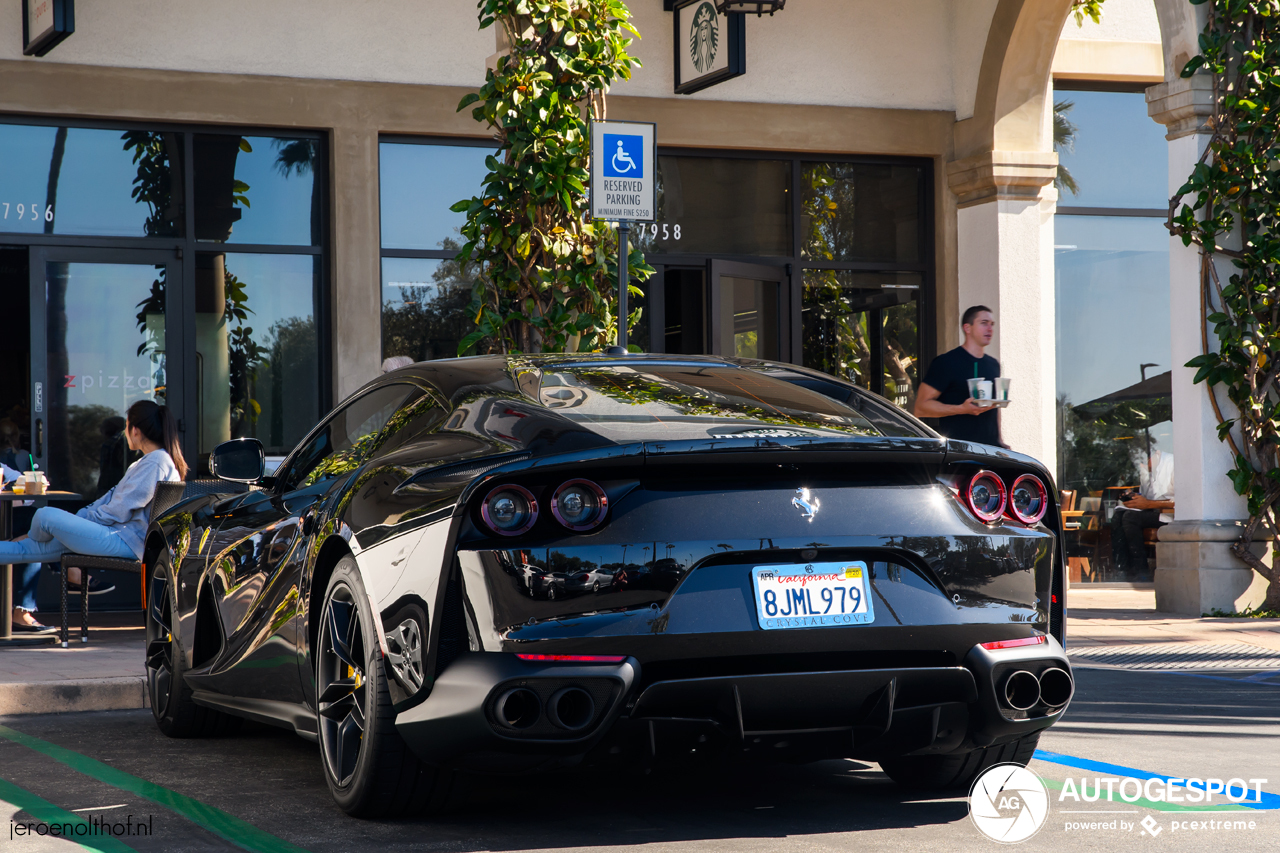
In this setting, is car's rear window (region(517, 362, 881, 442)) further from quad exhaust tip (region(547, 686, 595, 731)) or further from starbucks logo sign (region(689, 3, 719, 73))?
starbucks logo sign (region(689, 3, 719, 73))

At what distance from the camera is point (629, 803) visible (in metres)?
4.46

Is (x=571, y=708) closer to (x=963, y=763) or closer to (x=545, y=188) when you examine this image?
(x=963, y=763)

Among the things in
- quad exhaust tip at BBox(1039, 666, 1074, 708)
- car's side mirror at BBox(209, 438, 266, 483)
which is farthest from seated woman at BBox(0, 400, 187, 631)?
quad exhaust tip at BBox(1039, 666, 1074, 708)

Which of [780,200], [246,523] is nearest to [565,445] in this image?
[246,523]

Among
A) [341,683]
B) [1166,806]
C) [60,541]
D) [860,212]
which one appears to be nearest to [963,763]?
[1166,806]

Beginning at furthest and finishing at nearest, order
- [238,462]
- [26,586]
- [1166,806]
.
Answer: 1. [26,586]
2. [238,462]
3. [1166,806]

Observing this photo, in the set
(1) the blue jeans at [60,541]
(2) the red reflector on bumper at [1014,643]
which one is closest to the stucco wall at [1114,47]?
(1) the blue jeans at [60,541]

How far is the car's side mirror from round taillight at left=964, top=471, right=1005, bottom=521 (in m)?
2.55

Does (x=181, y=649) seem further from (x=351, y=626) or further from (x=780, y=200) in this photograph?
(x=780, y=200)

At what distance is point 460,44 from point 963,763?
30.1 feet

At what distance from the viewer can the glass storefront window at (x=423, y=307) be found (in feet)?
40.3

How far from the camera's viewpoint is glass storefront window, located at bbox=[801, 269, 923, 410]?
45.2 feet

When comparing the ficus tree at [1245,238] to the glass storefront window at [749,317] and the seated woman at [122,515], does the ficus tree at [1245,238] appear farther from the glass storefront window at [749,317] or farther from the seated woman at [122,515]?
the seated woman at [122,515]

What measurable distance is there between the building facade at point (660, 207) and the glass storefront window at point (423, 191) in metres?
0.02
